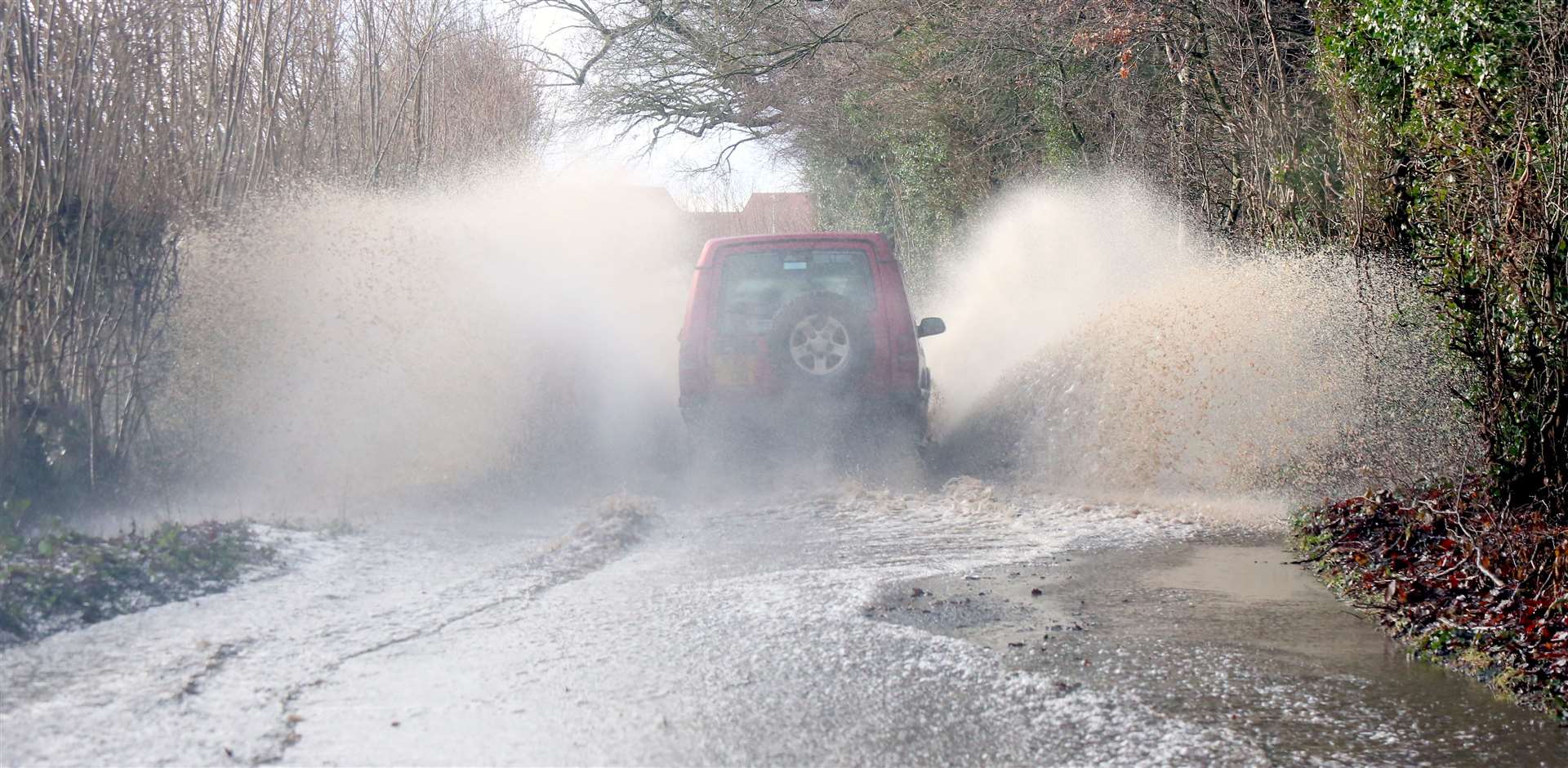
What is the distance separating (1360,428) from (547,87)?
77.0 feet

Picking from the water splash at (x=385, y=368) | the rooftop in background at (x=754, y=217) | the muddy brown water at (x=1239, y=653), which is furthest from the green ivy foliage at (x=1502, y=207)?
the rooftop in background at (x=754, y=217)

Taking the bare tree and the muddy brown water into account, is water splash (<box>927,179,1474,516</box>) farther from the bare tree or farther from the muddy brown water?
the bare tree

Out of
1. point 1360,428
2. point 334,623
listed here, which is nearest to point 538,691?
point 334,623

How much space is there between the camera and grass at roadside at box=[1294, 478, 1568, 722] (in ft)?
15.9

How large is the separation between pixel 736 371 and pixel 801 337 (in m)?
0.53

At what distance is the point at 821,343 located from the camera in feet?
32.7

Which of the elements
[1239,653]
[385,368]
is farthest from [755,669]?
[385,368]

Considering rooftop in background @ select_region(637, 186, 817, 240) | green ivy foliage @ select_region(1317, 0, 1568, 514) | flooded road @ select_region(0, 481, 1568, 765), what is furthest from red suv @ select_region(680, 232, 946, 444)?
rooftop in background @ select_region(637, 186, 817, 240)

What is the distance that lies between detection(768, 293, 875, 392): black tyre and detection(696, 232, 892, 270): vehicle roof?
0.66 metres

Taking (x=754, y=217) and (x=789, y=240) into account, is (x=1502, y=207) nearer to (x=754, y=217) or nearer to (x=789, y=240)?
(x=789, y=240)

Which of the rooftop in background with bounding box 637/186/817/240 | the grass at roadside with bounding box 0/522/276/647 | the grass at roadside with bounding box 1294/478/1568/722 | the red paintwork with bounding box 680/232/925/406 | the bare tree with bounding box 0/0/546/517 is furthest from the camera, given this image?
the rooftop in background with bounding box 637/186/817/240

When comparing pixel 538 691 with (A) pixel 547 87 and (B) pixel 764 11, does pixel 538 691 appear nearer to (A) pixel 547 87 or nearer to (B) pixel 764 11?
(B) pixel 764 11

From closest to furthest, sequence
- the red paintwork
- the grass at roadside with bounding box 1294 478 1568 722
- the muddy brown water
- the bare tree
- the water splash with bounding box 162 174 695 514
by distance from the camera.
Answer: the muddy brown water
the grass at roadside with bounding box 1294 478 1568 722
the bare tree
the water splash with bounding box 162 174 695 514
the red paintwork

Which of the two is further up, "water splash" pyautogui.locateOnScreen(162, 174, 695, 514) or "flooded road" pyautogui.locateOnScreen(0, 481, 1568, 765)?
"water splash" pyautogui.locateOnScreen(162, 174, 695, 514)
